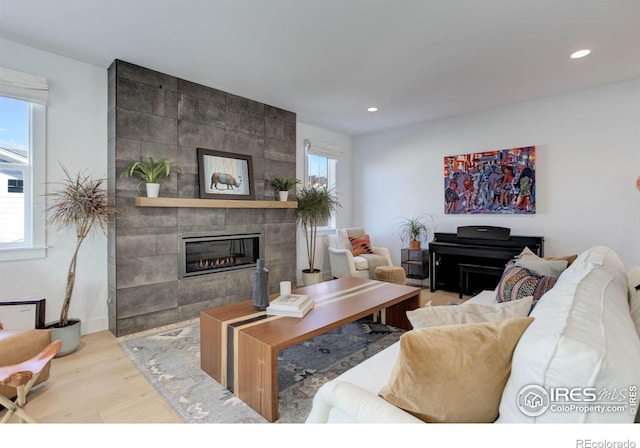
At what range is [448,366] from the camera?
89cm

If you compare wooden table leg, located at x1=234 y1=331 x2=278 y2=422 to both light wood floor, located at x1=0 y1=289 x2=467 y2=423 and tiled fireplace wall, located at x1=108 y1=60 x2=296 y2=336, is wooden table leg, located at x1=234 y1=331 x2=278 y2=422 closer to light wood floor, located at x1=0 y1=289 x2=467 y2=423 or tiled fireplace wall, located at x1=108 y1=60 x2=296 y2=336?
light wood floor, located at x1=0 y1=289 x2=467 y2=423

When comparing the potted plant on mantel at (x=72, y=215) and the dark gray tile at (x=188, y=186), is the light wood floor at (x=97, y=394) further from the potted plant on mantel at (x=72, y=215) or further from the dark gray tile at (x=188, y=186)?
the dark gray tile at (x=188, y=186)

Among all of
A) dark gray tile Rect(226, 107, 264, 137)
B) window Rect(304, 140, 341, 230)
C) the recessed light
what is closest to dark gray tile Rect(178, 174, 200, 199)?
dark gray tile Rect(226, 107, 264, 137)

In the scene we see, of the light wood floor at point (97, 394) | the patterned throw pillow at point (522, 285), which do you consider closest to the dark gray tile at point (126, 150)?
the light wood floor at point (97, 394)

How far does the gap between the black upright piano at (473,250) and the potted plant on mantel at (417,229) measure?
296 millimetres

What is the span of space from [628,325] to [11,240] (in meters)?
3.98

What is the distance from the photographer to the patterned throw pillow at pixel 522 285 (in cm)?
207

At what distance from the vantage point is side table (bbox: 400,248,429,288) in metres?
4.73

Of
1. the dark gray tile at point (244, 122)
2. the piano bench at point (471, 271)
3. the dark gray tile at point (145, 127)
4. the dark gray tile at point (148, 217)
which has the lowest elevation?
the piano bench at point (471, 271)

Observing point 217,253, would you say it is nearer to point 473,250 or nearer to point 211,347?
point 211,347

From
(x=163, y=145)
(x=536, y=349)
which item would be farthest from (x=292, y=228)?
(x=536, y=349)

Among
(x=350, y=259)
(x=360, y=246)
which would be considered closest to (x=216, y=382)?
(x=350, y=259)

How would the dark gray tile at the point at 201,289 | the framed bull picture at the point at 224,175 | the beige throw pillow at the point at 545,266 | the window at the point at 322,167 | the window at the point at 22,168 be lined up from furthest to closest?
the window at the point at 322,167 → the framed bull picture at the point at 224,175 → the dark gray tile at the point at 201,289 → the window at the point at 22,168 → the beige throw pillow at the point at 545,266

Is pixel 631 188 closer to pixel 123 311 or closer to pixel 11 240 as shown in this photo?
pixel 123 311
